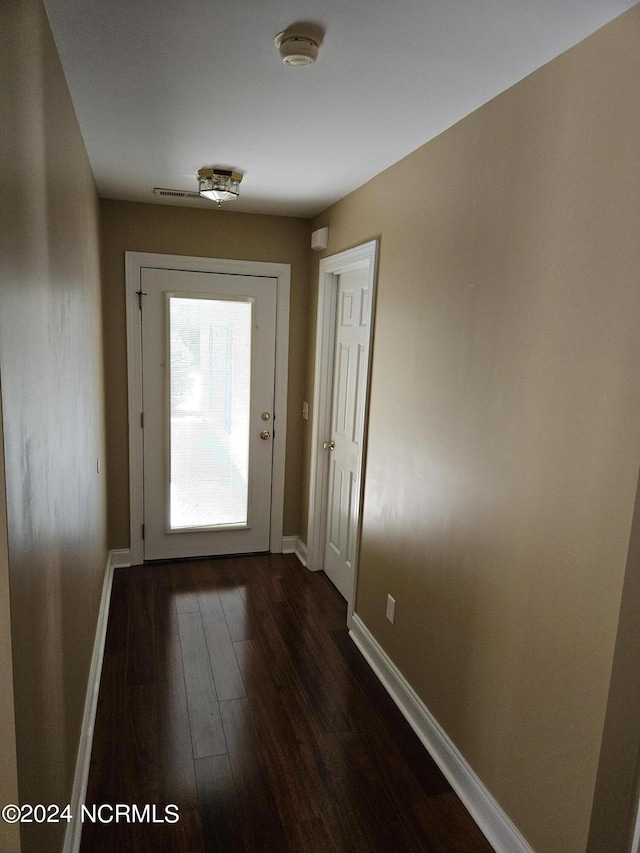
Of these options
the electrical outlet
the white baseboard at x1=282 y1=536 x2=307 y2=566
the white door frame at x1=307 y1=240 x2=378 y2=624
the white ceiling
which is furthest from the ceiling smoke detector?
the white baseboard at x1=282 y1=536 x2=307 y2=566

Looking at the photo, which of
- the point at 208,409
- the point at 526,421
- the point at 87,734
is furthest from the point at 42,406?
the point at 208,409

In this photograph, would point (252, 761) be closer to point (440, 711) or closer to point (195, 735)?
point (195, 735)

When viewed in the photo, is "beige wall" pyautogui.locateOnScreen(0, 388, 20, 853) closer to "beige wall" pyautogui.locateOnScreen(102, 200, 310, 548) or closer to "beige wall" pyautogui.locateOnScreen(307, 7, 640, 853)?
"beige wall" pyautogui.locateOnScreen(307, 7, 640, 853)

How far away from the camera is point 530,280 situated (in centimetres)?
176

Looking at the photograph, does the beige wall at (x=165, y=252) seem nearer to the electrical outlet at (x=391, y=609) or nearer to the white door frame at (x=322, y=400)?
the white door frame at (x=322, y=400)

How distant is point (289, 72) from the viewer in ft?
5.79

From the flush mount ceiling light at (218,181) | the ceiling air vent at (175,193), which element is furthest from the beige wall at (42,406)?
the ceiling air vent at (175,193)

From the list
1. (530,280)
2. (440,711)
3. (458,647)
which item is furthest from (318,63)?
(440,711)

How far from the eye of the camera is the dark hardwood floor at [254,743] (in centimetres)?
191

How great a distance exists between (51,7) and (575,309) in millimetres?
1555

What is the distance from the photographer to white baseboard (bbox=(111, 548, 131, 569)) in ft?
12.7

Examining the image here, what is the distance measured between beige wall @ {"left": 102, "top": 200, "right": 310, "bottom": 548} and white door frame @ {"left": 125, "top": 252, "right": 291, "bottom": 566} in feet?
0.13

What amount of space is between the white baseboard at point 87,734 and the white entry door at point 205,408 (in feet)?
2.67

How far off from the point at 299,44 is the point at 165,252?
2.32 m
